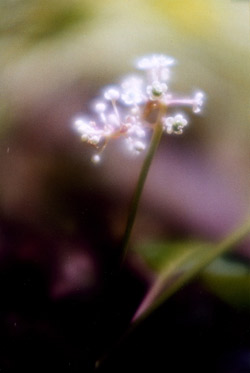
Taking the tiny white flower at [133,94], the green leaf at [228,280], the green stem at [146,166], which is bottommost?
the green leaf at [228,280]

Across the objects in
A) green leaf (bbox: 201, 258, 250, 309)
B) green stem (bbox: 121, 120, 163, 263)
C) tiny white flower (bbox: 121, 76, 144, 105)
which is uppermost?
tiny white flower (bbox: 121, 76, 144, 105)

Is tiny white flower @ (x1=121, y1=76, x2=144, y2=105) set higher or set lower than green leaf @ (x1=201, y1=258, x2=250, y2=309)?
higher

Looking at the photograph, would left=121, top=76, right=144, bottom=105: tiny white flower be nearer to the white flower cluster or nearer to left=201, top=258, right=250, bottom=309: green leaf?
the white flower cluster

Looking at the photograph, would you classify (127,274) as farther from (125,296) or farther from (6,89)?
(6,89)

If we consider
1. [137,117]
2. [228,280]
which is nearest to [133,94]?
[137,117]

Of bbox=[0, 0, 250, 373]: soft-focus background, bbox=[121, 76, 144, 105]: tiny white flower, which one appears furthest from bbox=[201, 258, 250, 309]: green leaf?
bbox=[121, 76, 144, 105]: tiny white flower

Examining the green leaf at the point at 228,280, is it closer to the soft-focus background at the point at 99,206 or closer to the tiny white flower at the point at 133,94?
the soft-focus background at the point at 99,206

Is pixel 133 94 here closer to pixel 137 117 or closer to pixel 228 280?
pixel 137 117

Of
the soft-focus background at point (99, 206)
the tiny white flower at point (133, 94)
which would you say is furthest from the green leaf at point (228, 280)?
the tiny white flower at point (133, 94)
